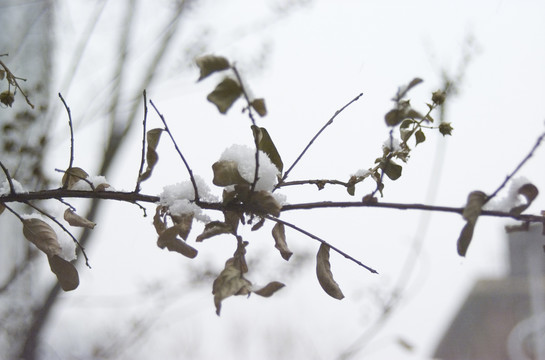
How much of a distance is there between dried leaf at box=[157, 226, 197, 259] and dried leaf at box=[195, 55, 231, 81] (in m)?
0.20

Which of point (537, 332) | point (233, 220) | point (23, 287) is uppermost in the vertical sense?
point (537, 332)

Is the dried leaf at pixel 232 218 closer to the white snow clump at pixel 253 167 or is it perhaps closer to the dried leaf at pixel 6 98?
the white snow clump at pixel 253 167

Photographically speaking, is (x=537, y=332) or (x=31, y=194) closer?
(x=31, y=194)

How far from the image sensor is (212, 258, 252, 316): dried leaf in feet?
1.88

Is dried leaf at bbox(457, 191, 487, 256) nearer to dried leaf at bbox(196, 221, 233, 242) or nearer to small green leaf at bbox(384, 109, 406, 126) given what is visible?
small green leaf at bbox(384, 109, 406, 126)

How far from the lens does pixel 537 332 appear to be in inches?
247

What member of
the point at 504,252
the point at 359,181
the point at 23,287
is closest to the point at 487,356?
the point at 504,252

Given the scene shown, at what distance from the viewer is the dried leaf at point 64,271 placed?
70cm

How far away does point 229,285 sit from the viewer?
588 mm

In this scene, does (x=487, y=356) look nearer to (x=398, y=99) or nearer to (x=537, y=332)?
(x=537, y=332)

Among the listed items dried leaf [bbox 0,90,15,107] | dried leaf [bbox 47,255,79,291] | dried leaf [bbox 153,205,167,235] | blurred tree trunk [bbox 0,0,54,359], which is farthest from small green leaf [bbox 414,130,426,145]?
blurred tree trunk [bbox 0,0,54,359]

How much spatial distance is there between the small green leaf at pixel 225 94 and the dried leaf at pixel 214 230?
17 centimetres

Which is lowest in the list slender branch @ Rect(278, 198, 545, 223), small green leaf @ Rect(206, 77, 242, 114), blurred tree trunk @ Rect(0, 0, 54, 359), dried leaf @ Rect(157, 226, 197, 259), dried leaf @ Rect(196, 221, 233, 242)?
dried leaf @ Rect(157, 226, 197, 259)

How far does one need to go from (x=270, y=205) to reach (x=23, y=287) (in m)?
2.28
